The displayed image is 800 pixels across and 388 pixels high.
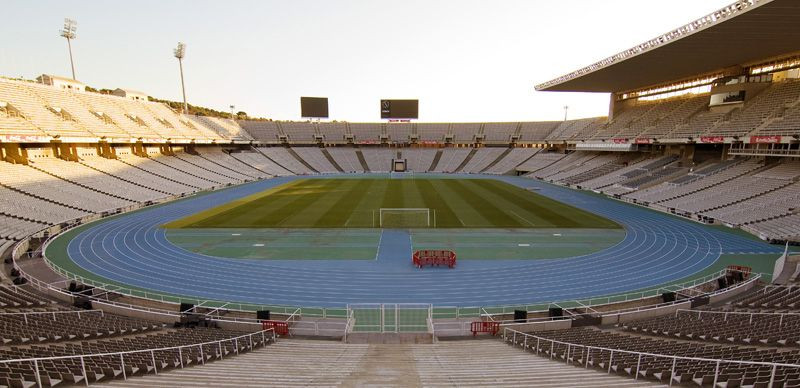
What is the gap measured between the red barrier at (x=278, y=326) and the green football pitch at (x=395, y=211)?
15.3m

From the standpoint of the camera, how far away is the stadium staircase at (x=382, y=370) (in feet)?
24.1

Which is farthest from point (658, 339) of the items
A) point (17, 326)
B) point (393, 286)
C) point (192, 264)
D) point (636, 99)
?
point (636, 99)

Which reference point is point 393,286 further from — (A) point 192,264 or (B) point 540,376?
(A) point 192,264

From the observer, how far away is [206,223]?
28.8m

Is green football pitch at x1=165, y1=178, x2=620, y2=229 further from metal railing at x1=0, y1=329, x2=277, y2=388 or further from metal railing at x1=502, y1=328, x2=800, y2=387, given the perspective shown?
metal railing at x1=0, y1=329, x2=277, y2=388

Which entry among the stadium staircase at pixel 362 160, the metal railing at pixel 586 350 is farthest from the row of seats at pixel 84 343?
the stadium staircase at pixel 362 160

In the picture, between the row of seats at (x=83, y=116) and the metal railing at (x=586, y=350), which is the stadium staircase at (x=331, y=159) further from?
the metal railing at (x=586, y=350)

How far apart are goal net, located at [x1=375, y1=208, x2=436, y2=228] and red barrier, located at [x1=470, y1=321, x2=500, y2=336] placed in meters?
15.1

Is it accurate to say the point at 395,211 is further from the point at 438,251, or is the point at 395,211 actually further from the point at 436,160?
the point at 436,160

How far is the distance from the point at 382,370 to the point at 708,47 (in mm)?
39954

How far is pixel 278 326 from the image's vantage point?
12.8 m

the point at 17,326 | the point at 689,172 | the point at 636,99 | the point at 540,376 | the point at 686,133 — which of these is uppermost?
the point at 636,99

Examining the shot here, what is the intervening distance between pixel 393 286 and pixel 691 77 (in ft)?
169

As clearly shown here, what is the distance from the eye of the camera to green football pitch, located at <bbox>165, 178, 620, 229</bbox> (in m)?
28.8
